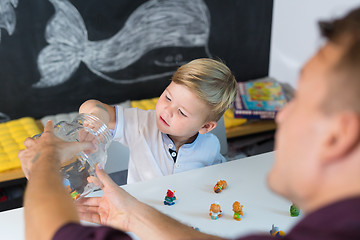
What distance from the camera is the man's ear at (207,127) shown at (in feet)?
4.61

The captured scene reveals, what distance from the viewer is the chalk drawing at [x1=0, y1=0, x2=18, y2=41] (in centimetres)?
203

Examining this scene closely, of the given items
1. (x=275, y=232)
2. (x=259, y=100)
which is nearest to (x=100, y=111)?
(x=275, y=232)

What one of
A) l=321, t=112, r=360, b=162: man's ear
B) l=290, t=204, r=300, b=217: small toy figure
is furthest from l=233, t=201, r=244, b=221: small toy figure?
l=321, t=112, r=360, b=162: man's ear

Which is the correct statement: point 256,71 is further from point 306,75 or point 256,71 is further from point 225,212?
point 306,75

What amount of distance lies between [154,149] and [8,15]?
1149 mm

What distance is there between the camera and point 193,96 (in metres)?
1.30

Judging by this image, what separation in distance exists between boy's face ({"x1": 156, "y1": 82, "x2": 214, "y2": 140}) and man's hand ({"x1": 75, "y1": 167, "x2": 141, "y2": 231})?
13.9 inches

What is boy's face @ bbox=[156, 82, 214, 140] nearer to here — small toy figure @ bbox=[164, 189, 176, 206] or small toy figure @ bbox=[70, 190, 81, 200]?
small toy figure @ bbox=[164, 189, 176, 206]

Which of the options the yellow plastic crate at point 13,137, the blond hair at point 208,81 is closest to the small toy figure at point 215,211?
the blond hair at point 208,81

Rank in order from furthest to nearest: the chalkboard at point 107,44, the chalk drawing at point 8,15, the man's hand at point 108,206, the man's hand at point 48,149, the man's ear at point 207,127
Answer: the chalkboard at point 107,44, the chalk drawing at point 8,15, the man's ear at point 207,127, the man's hand at point 108,206, the man's hand at point 48,149

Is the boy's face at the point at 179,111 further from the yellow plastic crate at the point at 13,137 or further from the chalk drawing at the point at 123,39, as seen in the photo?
the chalk drawing at the point at 123,39

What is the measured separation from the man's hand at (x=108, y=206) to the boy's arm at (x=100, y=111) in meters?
0.28

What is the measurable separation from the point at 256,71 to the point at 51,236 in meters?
2.40

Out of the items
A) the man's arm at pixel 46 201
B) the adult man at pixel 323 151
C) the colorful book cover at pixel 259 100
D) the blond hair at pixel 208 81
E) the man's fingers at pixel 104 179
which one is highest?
the adult man at pixel 323 151
